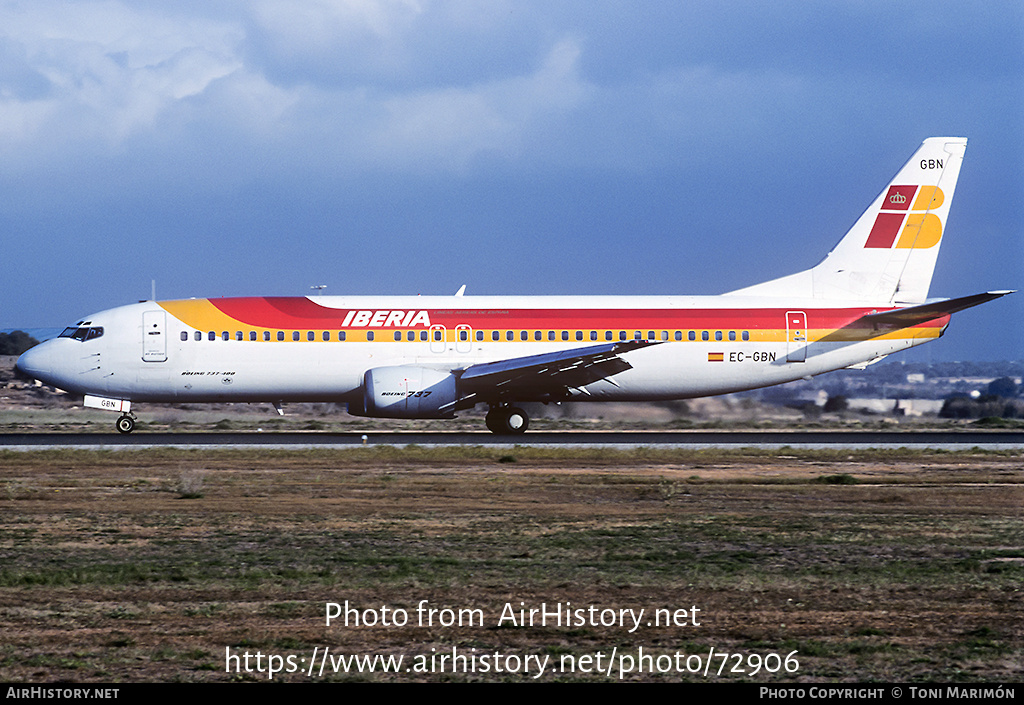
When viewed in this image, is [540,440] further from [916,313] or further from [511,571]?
[511,571]

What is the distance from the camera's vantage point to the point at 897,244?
120 feet

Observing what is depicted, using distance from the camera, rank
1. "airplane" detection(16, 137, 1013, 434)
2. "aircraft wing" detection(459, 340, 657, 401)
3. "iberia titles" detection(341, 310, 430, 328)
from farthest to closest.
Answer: "iberia titles" detection(341, 310, 430, 328), "airplane" detection(16, 137, 1013, 434), "aircraft wing" detection(459, 340, 657, 401)

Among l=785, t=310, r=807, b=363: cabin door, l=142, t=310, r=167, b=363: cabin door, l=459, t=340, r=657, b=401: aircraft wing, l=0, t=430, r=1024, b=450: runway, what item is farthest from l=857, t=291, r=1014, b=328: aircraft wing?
l=142, t=310, r=167, b=363: cabin door

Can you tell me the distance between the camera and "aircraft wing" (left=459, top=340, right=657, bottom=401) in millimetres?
33156

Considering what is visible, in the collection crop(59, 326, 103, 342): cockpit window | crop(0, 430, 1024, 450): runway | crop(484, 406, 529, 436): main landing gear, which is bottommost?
crop(0, 430, 1024, 450): runway

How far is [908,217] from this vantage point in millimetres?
37000

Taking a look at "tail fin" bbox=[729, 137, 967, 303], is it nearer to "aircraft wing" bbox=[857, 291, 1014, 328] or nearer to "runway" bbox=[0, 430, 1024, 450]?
"aircraft wing" bbox=[857, 291, 1014, 328]

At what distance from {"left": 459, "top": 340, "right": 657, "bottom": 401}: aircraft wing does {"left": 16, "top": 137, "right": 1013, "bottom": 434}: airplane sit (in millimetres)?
52

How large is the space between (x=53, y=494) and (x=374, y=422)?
90.1ft

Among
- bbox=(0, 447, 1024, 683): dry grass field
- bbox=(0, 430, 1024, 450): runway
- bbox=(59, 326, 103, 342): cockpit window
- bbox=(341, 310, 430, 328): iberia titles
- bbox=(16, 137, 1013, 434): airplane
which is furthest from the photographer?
bbox=(59, 326, 103, 342): cockpit window

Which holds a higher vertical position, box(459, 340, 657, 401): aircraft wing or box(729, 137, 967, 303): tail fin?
box(729, 137, 967, 303): tail fin

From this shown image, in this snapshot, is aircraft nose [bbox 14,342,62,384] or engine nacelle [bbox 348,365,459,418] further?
aircraft nose [bbox 14,342,62,384]

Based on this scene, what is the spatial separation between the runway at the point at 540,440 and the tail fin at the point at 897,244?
4.51 metres

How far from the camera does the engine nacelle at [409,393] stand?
32500 millimetres
